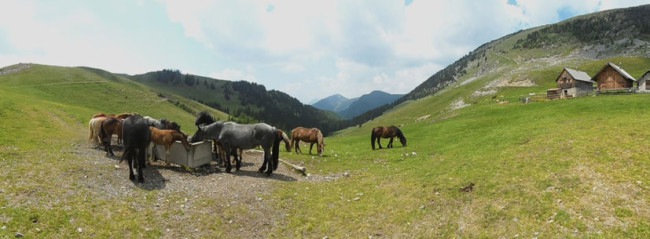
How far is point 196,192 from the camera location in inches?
555

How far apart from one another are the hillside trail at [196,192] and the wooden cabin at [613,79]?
67.8m

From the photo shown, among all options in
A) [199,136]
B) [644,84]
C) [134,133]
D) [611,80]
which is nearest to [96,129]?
[199,136]

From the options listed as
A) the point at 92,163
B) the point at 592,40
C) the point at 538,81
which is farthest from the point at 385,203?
the point at 592,40

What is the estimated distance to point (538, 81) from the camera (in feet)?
328

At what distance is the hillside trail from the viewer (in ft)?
37.1

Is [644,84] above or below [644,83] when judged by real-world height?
below

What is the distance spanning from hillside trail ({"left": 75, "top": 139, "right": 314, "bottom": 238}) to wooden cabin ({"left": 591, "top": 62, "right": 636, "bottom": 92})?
223 feet

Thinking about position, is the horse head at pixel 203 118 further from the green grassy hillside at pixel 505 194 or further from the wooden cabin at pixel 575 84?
the wooden cabin at pixel 575 84

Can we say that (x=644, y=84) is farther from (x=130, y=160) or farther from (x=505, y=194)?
(x=130, y=160)

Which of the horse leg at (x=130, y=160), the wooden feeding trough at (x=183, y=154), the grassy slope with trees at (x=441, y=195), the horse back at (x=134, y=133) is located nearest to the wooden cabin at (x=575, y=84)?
the grassy slope with trees at (x=441, y=195)

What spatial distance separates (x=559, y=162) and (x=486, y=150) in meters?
6.93

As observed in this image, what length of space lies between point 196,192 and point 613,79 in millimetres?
76126

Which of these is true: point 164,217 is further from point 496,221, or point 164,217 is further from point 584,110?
point 584,110

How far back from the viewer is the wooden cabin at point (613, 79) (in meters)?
55.2
